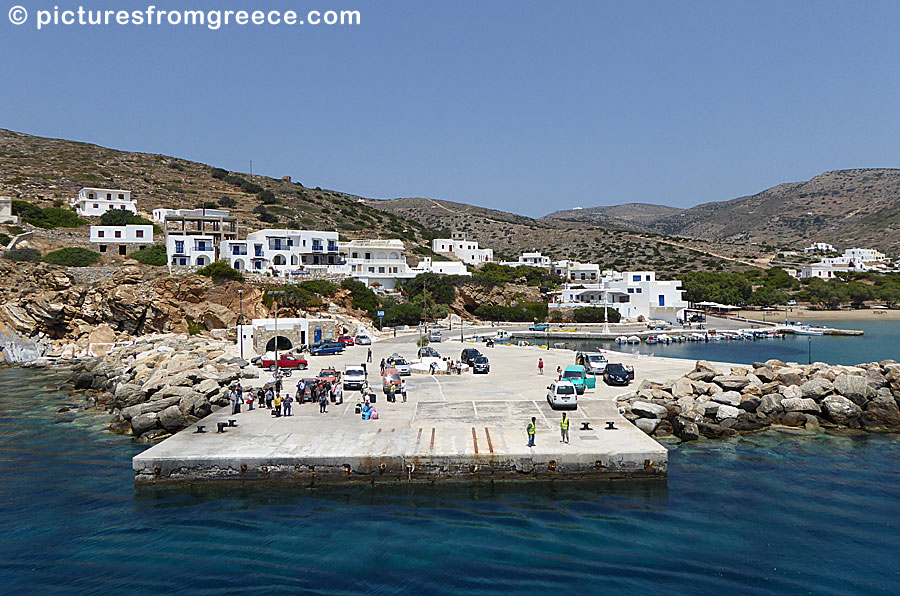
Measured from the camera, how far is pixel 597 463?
→ 19672mm

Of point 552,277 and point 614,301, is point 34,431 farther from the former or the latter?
point 552,277

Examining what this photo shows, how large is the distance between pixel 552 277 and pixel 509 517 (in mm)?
93717

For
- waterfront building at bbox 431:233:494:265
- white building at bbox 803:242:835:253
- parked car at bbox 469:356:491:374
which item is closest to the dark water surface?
parked car at bbox 469:356:491:374

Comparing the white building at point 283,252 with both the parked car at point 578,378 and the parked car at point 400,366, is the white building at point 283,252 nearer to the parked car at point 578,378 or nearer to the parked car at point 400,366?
the parked car at point 400,366

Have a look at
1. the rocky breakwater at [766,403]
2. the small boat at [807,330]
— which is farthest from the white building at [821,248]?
the rocky breakwater at [766,403]

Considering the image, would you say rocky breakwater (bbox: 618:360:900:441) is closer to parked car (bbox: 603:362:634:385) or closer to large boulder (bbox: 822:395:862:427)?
large boulder (bbox: 822:395:862:427)

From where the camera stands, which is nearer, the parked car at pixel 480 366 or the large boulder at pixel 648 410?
the large boulder at pixel 648 410

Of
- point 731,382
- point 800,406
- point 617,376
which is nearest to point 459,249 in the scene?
point 617,376

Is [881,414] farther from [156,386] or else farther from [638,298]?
[638,298]

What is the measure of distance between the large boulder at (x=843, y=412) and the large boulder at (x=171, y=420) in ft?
93.7

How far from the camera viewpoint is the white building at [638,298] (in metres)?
88.1

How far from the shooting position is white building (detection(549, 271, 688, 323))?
289 ft

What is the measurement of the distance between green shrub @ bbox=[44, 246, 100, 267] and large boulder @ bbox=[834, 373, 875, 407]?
2672 inches

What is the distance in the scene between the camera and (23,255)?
6147cm
